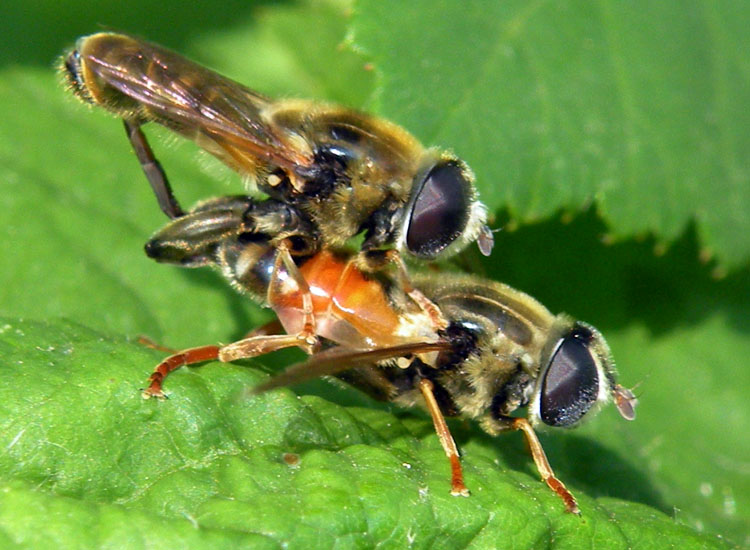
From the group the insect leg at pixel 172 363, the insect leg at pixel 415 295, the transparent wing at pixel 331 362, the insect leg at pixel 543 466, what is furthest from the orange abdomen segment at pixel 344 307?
the insect leg at pixel 543 466

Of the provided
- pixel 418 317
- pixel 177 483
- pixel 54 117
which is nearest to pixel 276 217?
pixel 418 317

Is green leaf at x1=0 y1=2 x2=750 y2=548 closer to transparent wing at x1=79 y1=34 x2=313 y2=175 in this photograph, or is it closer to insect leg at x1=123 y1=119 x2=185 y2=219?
insect leg at x1=123 y1=119 x2=185 y2=219

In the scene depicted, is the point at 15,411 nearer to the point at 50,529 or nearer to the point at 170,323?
the point at 50,529

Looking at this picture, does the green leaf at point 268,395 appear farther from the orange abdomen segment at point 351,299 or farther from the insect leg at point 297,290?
the orange abdomen segment at point 351,299

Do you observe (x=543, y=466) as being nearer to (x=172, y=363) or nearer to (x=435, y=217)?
(x=435, y=217)

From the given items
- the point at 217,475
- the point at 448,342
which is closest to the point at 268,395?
the point at 217,475

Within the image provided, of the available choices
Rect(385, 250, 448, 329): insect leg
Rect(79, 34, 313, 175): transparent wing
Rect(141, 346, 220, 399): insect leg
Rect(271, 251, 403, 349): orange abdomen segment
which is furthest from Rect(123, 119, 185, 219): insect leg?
Rect(385, 250, 448, 329): insect leg
